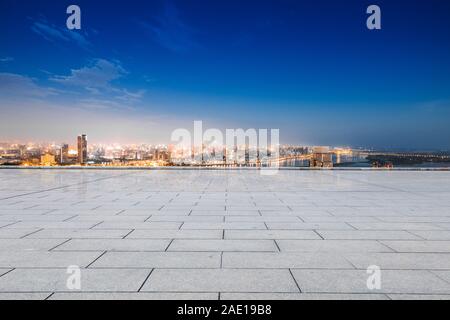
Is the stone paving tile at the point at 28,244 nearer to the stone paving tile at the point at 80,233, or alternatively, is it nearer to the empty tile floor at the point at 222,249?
the empty tile floor at the point at 222,249

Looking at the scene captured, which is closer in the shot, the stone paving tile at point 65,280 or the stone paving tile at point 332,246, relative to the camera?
the stone paving tile at point 65,280

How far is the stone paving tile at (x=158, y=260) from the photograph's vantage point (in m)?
4.51

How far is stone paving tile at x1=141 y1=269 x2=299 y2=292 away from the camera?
3768mm

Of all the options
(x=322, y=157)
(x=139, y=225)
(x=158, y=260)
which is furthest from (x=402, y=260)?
(x=322, y=157)

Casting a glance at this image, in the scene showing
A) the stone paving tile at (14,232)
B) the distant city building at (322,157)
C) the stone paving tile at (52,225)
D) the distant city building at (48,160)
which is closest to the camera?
the stone paving tile at (14,232)

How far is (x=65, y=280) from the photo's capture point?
397 cm

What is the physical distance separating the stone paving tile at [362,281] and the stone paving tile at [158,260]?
3.95ft

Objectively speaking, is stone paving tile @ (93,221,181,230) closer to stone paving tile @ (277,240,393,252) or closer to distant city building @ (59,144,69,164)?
stone paving tile @ (277,240,393,252)

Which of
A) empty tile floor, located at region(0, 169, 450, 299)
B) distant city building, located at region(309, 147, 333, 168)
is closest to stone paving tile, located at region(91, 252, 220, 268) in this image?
empty tile floor, located at region(0, 169, 450, 299)

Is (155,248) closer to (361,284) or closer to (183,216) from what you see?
(183,216)

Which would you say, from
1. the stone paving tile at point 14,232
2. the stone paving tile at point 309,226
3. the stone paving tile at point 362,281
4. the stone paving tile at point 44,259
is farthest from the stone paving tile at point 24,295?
the stone paving tile at point 309,226

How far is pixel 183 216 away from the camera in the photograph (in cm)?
770
